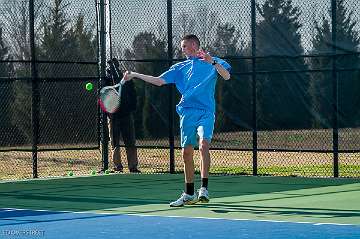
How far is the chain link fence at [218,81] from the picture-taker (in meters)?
14.0

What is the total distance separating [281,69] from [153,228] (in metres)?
6.75

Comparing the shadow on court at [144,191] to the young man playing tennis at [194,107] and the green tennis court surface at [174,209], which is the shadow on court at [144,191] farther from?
the young man playing tennis at [194,107]

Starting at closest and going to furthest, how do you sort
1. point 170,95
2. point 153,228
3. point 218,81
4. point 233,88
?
point 153,228
point 233,88
point 218,81
point 170,95

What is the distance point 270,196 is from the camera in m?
11.4

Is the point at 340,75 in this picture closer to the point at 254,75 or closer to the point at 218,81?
the point at 254,75

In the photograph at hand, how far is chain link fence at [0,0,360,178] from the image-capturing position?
14.0 m

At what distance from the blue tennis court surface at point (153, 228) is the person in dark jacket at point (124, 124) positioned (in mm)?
6536

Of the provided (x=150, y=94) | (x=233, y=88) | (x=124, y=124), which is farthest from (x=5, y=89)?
(x=233, y=88)

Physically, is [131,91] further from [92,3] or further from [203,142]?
[203,142]

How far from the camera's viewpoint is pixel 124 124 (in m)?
15.8

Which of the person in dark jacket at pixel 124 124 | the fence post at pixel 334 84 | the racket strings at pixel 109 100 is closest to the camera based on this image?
the racket strings at pixel 109 100

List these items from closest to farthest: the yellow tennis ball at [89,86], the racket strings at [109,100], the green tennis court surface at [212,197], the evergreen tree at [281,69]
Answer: the green tennis court surface at [212,197], the racket strings at [109,100], the evergreen tree at [281,69], the yellow tennis ball at [89,86]

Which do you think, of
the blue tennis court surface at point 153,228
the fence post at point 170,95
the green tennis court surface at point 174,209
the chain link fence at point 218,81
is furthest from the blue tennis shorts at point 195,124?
the fence post at point 170,95

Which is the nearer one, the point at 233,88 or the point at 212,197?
the point at 212,197
